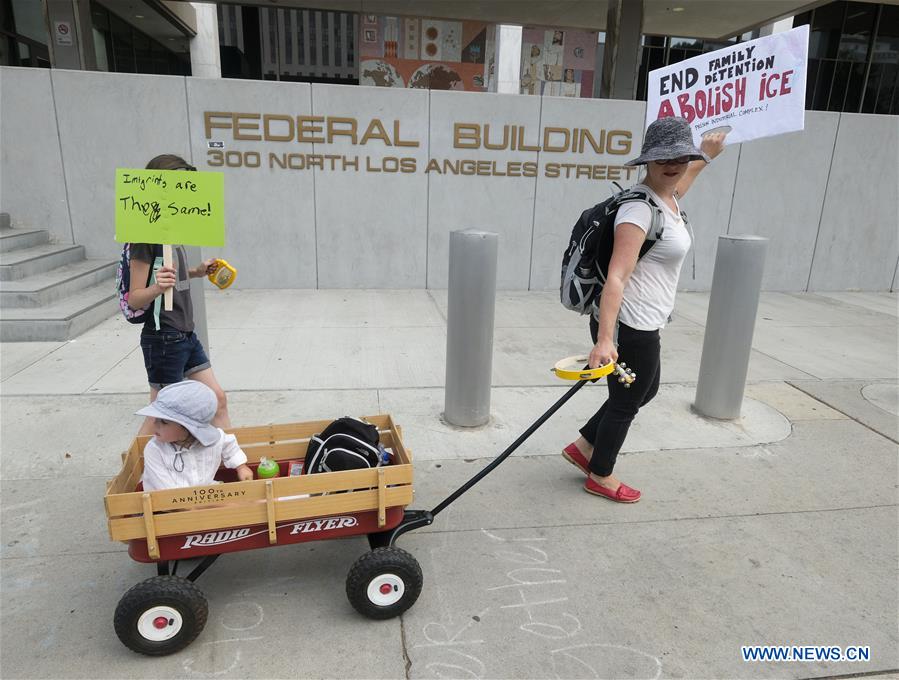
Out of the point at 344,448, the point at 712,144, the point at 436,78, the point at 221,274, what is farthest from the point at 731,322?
the point at 436,78

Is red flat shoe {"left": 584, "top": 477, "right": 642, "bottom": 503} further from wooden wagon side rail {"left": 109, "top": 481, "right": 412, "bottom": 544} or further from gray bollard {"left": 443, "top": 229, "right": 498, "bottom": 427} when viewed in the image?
wooden wagon side rail {"left": 109, "top": 481, "right": 412, "bottom": 544}

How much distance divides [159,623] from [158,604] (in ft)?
0.30

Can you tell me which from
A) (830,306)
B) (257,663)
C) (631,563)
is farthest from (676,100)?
(830,306)

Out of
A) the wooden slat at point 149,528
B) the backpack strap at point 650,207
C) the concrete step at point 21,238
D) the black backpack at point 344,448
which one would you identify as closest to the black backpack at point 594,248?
the backpack strap at point 650,207

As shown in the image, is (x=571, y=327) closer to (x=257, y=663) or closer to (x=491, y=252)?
(x=491, y=252)

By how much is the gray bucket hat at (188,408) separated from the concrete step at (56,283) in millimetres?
4670

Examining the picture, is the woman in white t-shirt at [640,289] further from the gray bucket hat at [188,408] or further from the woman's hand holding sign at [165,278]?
the woman's hand holding sign at [165,278]

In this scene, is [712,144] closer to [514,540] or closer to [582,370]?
[582,370]

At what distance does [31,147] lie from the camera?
723 centimetres

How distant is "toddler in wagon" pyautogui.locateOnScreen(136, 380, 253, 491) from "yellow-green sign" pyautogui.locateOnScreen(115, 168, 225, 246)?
81cm

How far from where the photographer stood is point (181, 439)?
2260 mm

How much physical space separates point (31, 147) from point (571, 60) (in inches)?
514

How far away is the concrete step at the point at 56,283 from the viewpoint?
226 inches

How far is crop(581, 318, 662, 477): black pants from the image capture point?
9.48ft
